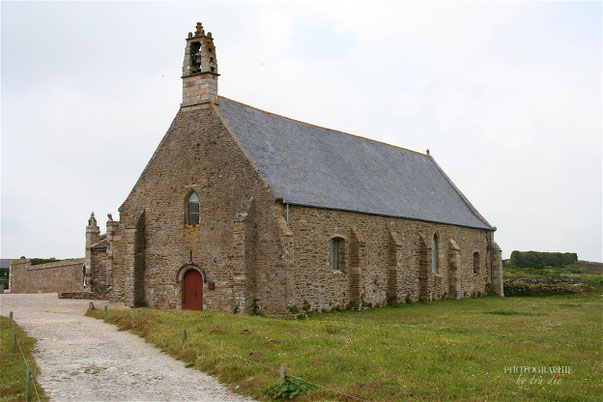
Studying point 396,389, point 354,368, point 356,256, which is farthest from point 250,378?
point 356,256

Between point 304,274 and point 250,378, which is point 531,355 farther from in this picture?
point 304,274

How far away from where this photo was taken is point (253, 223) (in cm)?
2409

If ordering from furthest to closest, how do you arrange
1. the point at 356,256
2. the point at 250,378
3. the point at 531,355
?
the point at 356,256 < the point at 531,355 < the point at 250,378

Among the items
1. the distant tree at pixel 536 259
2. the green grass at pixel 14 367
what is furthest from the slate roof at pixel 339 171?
the distant tree at pixel 536 259

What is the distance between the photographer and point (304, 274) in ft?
81.1

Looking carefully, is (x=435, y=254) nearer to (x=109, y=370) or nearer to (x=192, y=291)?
(x=192, y=291)

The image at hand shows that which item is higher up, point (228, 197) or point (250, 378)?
point (228, 197)

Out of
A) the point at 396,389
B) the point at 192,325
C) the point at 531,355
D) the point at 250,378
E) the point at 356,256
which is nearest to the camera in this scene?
the point at 396,389

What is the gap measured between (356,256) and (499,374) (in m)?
15.2

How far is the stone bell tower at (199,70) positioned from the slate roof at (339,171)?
0.97 metres

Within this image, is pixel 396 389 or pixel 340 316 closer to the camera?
pixel 396 389

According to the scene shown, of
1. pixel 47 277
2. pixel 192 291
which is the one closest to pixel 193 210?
pixel 192 291

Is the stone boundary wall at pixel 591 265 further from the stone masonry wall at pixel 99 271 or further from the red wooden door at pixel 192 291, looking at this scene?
the red wooden door at pixel 192 291

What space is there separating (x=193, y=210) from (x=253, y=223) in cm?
376
